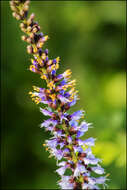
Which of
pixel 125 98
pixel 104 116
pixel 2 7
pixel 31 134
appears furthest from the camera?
pixel 2 7

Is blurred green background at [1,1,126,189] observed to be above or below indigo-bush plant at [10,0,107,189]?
above

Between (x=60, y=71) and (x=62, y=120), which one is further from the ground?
(x=60, y=71)

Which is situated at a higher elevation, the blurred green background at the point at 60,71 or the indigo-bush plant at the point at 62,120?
the blurred green background at the point at 60,71

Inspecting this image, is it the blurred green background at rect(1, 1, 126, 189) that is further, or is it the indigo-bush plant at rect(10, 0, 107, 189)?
the blurred green background at rect(1, 1, 126, 189)

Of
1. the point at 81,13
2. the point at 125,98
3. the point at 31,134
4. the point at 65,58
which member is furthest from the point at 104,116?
the point at 81,13

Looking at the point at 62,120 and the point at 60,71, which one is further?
the point at 60,71

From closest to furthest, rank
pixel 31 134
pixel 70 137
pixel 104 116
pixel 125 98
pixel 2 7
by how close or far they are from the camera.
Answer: pixel 70 137, pixel 104 116, pixel 31 134, pixel 125 98, pixel 2 7

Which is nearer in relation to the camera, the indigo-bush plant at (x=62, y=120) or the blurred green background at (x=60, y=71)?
the indigo-bush plant at (x=62, y=120)

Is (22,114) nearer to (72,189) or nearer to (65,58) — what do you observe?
(65,58)
